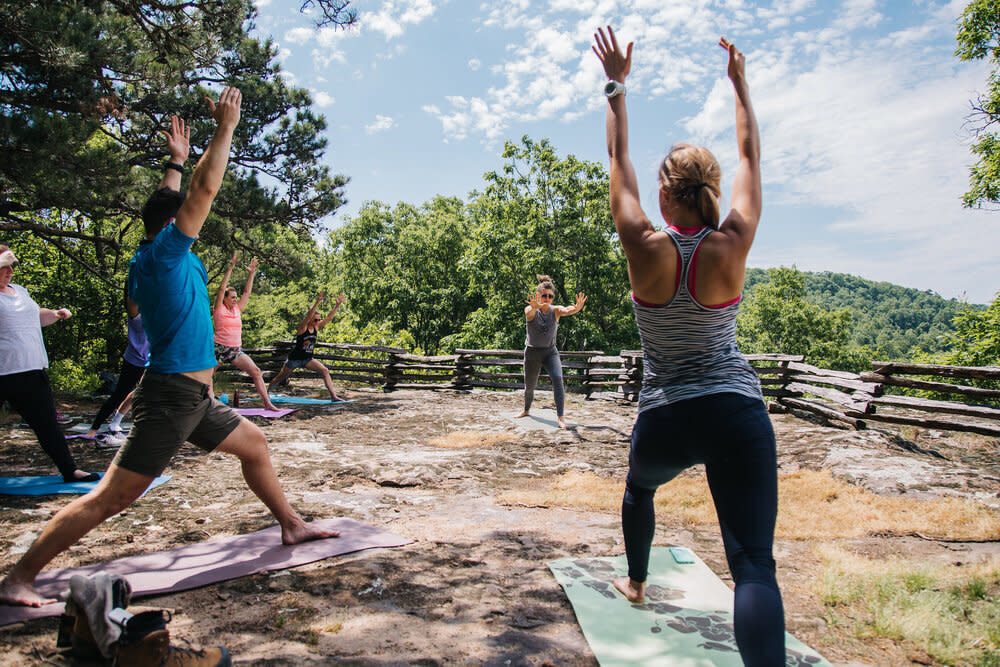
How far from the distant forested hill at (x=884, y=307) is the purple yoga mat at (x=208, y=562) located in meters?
102

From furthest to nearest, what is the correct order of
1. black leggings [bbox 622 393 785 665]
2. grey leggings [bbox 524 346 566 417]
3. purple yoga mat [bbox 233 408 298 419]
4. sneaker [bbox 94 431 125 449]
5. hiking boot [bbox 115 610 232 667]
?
purple yoga mat [bbox 233 408 298 419] → grey leggings [bbox 524 346 566 417] → sneaker [bbox 94 431 125 449] → hiking boot [bbox 115 610 232 667] → black leggings [bbox 622 393 785 665]

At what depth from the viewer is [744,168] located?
1927 millimetres

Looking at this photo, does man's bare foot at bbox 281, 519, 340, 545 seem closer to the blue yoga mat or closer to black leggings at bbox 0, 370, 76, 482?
the blue yoga mat

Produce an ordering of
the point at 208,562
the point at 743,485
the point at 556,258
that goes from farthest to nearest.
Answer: the point at 556,258 → the point at 208,562 → the point at 743,485

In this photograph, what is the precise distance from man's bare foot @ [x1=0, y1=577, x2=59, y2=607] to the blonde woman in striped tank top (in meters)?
2.50

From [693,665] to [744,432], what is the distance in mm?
901

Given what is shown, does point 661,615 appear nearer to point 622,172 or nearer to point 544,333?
point 622,172

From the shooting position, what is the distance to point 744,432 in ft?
5.72

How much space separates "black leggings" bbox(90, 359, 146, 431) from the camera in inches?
225

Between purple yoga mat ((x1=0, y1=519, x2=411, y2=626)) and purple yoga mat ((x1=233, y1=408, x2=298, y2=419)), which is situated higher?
purple yoga mat ((x1=0, y1=519, x2=411, y2=626))

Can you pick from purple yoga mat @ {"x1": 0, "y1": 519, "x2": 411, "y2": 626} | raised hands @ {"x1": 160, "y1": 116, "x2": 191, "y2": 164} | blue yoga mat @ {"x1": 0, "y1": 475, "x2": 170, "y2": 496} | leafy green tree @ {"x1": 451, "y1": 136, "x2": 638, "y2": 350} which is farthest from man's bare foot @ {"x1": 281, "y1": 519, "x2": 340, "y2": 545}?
leafy green tree @ {"x1": 451, "y1": 136, "x2": 638, "y2": 350}

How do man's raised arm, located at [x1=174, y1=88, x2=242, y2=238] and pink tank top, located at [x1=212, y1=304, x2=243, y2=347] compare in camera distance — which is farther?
pink tank top, located at [x1=212, y1=304, x2=243, y2=347]

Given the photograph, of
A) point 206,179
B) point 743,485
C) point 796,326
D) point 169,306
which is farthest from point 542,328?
point 796,326

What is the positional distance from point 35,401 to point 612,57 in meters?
4.33
